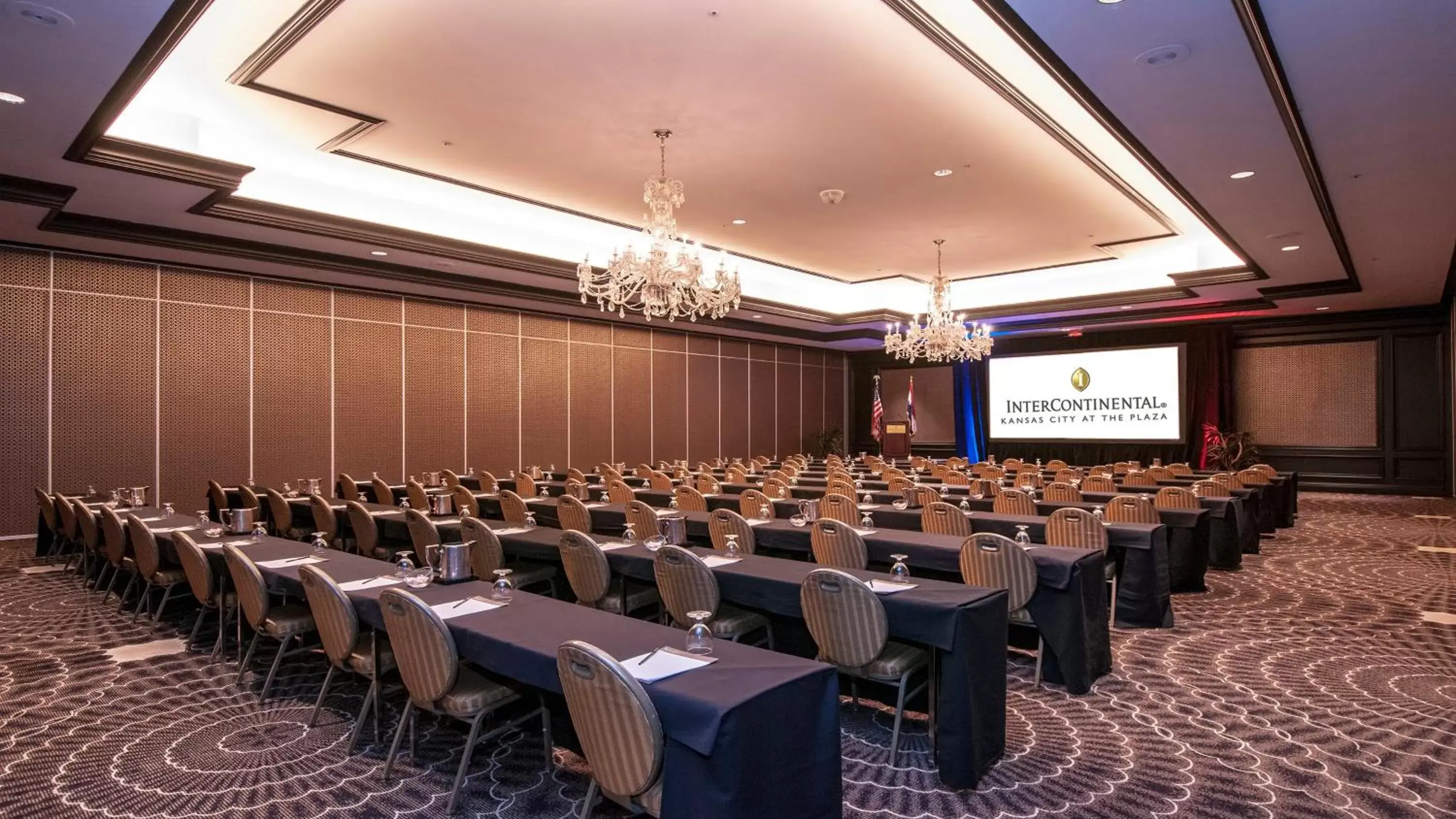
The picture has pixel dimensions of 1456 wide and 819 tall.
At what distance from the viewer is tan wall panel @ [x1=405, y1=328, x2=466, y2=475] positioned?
12.4 meters

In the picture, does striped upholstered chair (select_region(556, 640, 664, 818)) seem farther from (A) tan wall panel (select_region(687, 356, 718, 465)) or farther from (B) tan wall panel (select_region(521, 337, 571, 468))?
(A) tan wall panel (select_region(687, 356, 718, 465))

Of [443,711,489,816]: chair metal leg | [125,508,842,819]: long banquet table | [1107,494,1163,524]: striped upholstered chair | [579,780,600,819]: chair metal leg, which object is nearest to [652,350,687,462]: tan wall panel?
[1107,494,1163,524]: striped upholstered chair

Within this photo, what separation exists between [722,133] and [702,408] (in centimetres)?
1022

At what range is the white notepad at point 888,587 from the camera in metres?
3.61

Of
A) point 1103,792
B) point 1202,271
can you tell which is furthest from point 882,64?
point 1202,271

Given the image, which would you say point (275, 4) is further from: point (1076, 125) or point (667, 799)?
point (1076, 125)

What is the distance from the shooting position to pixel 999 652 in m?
3.49

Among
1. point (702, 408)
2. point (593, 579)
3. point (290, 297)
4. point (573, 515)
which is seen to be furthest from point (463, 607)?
point (702, 408)

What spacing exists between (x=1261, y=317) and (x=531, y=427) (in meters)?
13.7

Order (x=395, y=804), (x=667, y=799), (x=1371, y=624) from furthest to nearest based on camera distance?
1. (x=1371, y=624)
2. (x=395, y=804)
3. (x=667, y=799)

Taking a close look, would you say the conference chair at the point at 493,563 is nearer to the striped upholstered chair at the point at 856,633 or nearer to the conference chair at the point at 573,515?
the conference chair at the point at 573,515

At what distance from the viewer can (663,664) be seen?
267 cm

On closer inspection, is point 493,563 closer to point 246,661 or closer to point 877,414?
point 246,661

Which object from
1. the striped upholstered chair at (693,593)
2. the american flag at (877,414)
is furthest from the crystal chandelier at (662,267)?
the american flag at (877,414)
